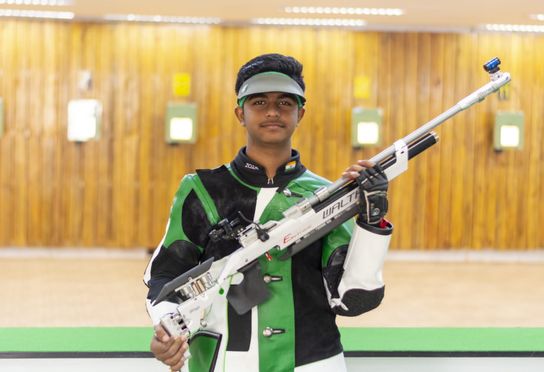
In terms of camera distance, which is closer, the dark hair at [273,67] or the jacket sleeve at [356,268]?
the jacket sleeve at [356,268]

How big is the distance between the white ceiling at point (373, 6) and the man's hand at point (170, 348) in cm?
646

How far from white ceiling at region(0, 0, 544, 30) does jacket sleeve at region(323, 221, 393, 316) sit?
6172 mm

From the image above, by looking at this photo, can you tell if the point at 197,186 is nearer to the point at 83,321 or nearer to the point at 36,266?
the point at 83,321

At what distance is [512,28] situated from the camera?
9.70 metres

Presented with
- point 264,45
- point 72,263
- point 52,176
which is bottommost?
point 72,263

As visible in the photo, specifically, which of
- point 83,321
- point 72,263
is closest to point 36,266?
point 72,263

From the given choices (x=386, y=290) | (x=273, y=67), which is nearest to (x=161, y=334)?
(x=273, y=67)

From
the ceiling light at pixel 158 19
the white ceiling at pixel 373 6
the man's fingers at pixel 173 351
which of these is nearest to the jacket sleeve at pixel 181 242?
the man's fingers at pixel 173 351

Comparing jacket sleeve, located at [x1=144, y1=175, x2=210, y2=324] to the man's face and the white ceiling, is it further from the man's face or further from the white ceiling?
the white ceiling

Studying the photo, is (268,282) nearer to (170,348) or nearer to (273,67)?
(170,348)

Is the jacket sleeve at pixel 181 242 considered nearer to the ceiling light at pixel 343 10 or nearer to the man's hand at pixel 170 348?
the man's hand at pixel 170 348

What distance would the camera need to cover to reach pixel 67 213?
952 centimetres

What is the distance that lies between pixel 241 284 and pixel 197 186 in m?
0.30

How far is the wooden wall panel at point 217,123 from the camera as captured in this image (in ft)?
31.0
